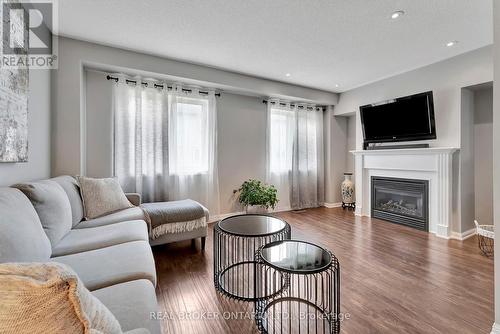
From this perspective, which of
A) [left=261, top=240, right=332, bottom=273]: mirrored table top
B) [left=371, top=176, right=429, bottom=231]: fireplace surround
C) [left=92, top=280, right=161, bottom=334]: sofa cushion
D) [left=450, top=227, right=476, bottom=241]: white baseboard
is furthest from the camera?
[left=371, top=176, right=429, bottom=231]: fireplace surround

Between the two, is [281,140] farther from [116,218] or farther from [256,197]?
[116,218]

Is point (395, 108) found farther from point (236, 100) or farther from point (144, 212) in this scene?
point (144, 212)

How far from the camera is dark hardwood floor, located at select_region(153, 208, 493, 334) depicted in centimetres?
146

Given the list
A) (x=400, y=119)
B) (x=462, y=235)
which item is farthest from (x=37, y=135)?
(x=462, y=235)

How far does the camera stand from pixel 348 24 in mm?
2309

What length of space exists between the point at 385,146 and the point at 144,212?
3870 mm

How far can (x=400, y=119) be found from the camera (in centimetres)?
354

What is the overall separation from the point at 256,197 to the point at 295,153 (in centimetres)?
139

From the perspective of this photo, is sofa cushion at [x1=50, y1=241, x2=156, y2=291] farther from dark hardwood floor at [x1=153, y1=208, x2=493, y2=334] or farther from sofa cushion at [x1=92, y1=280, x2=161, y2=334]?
dark hardwood floor at [x1=153, y1=208, x2=493, y2=334]

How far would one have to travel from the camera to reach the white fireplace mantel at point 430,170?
3.04 metres

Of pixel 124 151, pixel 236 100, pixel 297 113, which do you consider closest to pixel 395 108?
pixel 297 113

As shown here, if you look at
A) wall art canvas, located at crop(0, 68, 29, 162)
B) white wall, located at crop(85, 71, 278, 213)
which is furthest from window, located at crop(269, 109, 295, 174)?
wall art canvas, located at crop(0, 68, 29, 162)

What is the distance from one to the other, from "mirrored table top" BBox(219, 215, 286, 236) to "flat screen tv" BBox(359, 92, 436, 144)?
2.74 m

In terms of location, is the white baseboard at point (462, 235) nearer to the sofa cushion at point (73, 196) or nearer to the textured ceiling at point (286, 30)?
the textured ceiling at point (286, 30)
